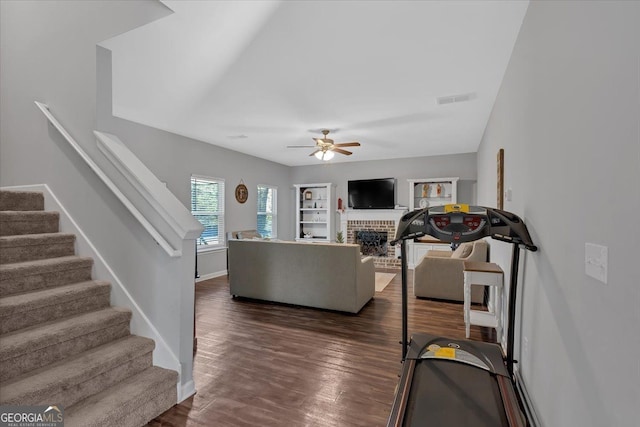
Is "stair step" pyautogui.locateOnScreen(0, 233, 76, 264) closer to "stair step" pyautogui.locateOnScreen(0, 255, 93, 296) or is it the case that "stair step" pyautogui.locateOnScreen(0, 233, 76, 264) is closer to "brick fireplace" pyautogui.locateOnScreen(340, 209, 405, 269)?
"stair step" pyautogui.locateOnScreen(0, 255, 93, 296)

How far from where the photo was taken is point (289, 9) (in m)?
2.33

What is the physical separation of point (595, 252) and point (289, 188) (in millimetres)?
8246

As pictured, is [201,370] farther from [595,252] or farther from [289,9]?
[289,9]

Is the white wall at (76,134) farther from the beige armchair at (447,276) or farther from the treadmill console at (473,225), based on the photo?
the beige armchair at (447,276)

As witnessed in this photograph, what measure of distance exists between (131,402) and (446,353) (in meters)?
1.94

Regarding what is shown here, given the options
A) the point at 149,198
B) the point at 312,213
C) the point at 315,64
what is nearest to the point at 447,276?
the point at 315,64

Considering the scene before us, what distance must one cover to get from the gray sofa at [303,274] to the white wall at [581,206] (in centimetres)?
213

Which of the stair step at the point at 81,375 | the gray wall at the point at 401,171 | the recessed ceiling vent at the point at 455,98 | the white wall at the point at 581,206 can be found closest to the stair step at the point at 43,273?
the stair step at the point at 81,375

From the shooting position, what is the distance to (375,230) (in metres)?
8.00

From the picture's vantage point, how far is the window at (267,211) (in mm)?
7934

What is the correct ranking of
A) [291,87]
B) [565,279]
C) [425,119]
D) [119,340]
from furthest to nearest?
1. [425,119]
2. [291,87]
3. [119,340]
4. [565,279]

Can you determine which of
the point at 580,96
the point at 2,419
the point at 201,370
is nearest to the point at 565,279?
the point at 580,96

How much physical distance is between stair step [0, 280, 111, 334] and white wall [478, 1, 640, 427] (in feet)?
9.68

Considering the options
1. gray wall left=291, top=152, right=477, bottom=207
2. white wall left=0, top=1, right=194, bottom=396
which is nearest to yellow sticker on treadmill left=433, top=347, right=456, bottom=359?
white wall left=0, top=1, right=194, bottom=396
